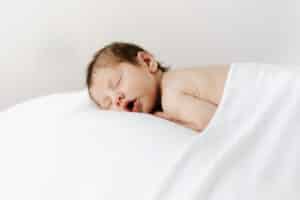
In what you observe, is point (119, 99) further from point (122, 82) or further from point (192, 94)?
point (192, 94)

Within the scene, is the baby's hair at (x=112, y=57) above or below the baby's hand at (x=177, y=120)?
above

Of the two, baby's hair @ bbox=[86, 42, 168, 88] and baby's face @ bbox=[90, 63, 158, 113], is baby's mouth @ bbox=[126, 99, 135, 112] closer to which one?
baby's face @ bbox=[90, 63, 158, 113]

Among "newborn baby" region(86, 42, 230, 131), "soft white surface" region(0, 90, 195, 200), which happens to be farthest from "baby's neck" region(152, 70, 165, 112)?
"soft white surface" region(0, 90, 195, 200)

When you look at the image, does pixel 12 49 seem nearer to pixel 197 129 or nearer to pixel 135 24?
pixel 135 24

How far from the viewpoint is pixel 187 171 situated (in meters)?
0.79

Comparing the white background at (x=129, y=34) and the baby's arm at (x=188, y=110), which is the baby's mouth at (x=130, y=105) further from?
the white background at (x=129, y=34)

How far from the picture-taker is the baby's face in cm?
119

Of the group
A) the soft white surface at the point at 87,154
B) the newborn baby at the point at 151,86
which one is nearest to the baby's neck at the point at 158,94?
the newborn baby at the point at 151,86

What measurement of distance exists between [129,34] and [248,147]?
0.91m

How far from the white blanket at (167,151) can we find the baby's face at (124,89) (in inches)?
5.6

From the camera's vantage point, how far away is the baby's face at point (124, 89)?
1.19m

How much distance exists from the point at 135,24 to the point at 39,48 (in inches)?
12.7

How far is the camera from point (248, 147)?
84 centimetres

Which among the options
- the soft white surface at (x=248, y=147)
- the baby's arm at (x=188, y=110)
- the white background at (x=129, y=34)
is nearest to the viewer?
the soft white surface at (x=248, y=147)
